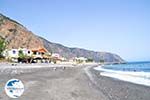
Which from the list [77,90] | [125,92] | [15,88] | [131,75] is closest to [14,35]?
[131,75]

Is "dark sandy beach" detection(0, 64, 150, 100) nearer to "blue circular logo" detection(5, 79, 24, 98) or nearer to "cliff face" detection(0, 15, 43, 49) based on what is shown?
"blue circular logo" detection(5, 79, 24, 98)

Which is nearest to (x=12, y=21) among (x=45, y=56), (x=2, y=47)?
(x=45, y=56)

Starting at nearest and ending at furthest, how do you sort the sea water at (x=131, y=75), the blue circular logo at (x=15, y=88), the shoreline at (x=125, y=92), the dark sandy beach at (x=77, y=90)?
the blue circular logo at (x=15, y=88), the dark sandy beach at (x=77, y=90), the shoreline at (x=125, y=92), the sea water at (x=131, y=75)

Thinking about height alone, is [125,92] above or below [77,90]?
below

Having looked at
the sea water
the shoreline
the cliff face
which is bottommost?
the shoreline

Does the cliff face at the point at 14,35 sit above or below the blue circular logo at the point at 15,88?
above

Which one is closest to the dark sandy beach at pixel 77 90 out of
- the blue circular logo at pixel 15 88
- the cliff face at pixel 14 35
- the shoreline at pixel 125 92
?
the shoreline at pixel 125 92

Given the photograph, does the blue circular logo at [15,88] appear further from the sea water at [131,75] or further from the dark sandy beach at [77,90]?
the sea water at [131,75]

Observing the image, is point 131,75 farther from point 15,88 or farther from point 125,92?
point 15,88

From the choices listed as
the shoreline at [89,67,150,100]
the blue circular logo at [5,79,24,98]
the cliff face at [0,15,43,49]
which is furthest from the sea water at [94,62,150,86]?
the cliff face at [0,15,43,49]

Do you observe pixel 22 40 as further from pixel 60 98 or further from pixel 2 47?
pixel 60 98

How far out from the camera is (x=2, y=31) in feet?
440

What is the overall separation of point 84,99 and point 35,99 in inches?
87.3

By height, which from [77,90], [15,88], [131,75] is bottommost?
[77,90]
